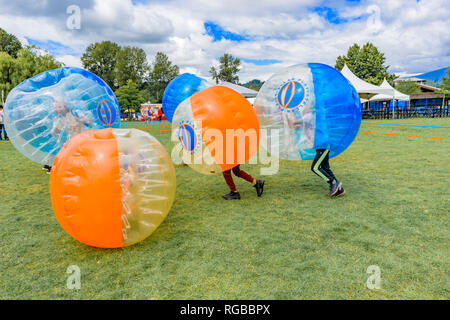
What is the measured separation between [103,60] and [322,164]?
68.8m

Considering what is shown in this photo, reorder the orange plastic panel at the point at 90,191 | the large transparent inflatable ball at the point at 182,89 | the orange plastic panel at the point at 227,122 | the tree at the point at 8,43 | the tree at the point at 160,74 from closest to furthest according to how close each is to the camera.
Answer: the orange plastic panel at the point at 90,191 → the orange plastic panel at the point at 227,122 → the large transparent inflatable ball at the point at 182,89 → the tree at the point at 8,43 → the tree at the point at 160,74

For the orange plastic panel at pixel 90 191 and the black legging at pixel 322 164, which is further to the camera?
the black legging at pixel 322 164

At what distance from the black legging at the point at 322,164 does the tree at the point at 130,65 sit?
213 feet

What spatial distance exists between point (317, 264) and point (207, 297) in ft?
3.91

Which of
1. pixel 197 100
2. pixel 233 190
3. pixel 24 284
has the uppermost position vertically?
pixel 197 100

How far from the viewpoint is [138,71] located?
218ft

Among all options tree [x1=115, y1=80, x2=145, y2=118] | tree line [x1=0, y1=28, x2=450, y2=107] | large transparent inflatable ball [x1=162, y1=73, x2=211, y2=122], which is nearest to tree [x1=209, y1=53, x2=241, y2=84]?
tree line [x1=0, y1=28, x2=450, y2=107]

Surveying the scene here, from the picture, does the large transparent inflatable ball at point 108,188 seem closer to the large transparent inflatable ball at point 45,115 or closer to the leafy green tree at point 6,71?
the large transparent inflatable ball at point 45,115

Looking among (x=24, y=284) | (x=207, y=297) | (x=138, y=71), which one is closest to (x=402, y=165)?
(x=207, y=297)

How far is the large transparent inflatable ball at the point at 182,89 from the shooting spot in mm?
9172

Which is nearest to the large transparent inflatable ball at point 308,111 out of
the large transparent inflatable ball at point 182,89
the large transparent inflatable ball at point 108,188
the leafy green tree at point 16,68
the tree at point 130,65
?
the large transparent inflatable ball at point 108,188

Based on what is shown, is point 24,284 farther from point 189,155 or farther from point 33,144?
point 33,144

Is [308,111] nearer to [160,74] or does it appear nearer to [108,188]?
[108,188]

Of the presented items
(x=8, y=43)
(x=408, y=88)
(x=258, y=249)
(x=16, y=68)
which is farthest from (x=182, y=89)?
(x=408, y=88)
